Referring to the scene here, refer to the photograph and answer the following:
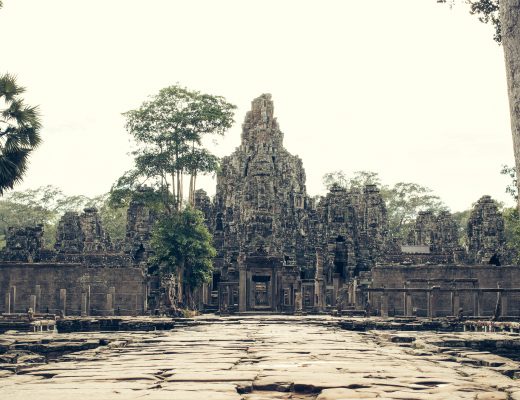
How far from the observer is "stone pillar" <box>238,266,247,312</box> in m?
41.0

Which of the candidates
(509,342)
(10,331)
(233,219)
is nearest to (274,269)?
(233,219)

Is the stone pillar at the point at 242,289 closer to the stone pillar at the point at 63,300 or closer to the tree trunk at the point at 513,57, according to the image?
the stone pillar at the point at 63,300

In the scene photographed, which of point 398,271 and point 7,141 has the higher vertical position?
point 7,141

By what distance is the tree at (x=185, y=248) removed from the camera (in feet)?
129

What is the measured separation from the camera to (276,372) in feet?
31.4

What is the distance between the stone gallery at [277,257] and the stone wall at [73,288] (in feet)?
0.16

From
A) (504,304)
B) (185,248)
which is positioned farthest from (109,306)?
(504,304)

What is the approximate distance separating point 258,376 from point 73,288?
1249 inches

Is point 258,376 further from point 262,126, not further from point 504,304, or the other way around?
point 262,126

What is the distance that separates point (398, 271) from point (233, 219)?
1410 cm

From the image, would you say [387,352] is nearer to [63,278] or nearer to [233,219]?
[63,278]

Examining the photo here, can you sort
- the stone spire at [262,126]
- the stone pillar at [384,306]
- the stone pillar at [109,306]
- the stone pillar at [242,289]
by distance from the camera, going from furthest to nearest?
1. the stone spire at [262,126]
2. the stone pillar at [242,289]
3. the stone pillar at [109,306]
4. the stone pillar at [384,306]

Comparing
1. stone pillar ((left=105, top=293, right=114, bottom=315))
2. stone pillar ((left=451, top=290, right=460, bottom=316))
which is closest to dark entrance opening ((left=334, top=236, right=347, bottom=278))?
stone pillar ((left=451, top=290, right=460, bottom=316))

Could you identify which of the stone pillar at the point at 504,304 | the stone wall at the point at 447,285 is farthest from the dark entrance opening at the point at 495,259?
the stone pillar at the point at 504,304
